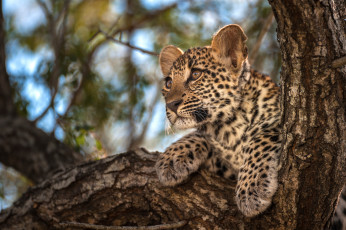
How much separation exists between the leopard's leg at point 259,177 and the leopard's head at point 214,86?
69 cm

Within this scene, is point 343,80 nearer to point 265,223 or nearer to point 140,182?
point 265,223

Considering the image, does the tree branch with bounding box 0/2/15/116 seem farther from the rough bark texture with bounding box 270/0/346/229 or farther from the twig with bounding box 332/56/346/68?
the twig with bounding box 332/56/346/68

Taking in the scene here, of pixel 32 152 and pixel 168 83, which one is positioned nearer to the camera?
pixel 168 83

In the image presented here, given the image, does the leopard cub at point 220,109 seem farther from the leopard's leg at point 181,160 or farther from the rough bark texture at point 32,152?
the rough bark texture at point 32,152

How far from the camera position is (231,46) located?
16.3ft

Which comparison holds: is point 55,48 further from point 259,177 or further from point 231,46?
point 259,177

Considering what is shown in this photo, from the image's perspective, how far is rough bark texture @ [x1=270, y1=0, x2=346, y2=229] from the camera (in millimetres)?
3055

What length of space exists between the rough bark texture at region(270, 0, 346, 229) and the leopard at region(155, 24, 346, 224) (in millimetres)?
742

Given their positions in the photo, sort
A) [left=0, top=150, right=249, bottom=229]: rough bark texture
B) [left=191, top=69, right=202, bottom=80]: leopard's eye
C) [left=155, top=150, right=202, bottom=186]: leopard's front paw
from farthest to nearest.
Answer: [left=191, top=69, right=202, bottom=80]: leopard's eye < [left=155, top=150, right=202, bottom=186]: leopard's front paw < [left=0, top=150, right=249, bottom=229]: rough bark texture

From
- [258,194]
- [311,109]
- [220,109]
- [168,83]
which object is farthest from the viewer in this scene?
[168,83]

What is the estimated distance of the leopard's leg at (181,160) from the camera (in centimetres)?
463

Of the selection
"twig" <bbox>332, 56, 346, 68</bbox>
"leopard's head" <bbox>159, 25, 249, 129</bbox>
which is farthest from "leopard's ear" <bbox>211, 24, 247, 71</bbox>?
"twig" <bbox>332, 56, 346, 68</bbox>

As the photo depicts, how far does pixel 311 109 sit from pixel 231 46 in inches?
69.3

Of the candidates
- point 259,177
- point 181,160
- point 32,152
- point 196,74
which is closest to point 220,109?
point 196,74
